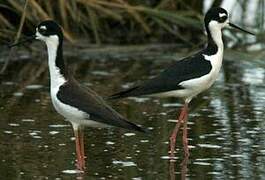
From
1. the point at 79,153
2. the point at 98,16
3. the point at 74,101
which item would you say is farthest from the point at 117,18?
the point at 79,153

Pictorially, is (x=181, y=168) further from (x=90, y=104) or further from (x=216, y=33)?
(x=216, y=33)

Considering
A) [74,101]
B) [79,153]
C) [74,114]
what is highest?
[74,101]

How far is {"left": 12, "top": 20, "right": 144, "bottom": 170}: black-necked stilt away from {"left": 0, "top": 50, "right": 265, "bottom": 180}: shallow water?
0.33 meters

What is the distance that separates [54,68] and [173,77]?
3.77ft

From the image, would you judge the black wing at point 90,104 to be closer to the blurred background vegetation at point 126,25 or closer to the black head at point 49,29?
the black head at point 49,29

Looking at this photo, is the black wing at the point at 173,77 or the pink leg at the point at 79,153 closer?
the pink leg at the point at 79,153

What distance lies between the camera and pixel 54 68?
28.2 feet

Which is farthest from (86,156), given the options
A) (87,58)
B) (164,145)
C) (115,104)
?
(87,58)

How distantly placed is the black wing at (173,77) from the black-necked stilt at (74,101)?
60 cm

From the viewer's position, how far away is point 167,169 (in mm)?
8258

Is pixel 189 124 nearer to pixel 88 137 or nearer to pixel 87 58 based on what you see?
pixel 88 137

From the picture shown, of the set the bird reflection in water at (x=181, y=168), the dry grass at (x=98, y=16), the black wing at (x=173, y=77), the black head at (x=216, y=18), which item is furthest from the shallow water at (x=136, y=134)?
the black head at (x=216, y=18)

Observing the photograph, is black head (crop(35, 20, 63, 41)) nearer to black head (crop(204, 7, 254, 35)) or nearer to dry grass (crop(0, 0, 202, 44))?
black head (crop(204, 7, 254, 35))

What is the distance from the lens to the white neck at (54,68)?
8.54m
